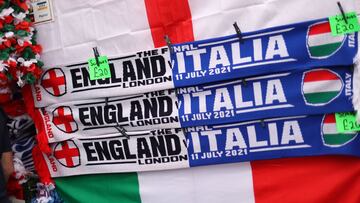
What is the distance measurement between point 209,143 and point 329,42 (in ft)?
2.40

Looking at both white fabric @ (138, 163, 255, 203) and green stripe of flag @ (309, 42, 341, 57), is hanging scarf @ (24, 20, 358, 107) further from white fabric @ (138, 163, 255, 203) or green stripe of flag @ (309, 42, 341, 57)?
white fabric @ (138, 163, 255, 203)

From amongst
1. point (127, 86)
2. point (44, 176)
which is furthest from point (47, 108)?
point (127, 86)

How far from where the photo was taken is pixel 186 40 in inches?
78.2

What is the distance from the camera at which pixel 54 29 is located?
2254 mm

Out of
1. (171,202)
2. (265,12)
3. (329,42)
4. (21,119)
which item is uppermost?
(265,12)

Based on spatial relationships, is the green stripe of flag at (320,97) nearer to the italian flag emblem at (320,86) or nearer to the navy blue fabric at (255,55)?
the italian flag emblem at (320,86)

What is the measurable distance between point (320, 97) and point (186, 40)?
2.28ft

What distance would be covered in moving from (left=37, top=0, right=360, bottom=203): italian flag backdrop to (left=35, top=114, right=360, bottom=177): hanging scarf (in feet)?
0.22

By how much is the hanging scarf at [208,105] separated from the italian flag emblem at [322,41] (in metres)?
0.08

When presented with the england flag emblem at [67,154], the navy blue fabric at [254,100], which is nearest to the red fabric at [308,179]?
the navy blue fabric at [254,100]

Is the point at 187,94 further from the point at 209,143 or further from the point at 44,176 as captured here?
the point at 44,176

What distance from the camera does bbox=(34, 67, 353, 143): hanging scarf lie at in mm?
1768

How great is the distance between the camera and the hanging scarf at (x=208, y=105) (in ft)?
5.80

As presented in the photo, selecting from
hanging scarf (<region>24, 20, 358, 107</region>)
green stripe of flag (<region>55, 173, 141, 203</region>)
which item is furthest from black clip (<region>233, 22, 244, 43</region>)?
green stripe of flag (<region>55, 173, 141, 203</region>)
